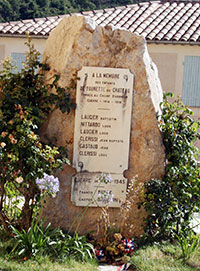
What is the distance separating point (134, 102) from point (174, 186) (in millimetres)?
1091

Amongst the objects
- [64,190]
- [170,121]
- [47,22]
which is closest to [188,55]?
[47,22]

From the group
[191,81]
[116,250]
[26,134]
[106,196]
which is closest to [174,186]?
[106,196]

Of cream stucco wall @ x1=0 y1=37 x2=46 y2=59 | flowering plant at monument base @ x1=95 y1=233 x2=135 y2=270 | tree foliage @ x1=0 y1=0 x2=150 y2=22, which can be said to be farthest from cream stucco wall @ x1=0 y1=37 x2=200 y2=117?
tree foliage @ x1=0 y1=0 x2=150 y2=22

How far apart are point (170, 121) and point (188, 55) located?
7299 mm

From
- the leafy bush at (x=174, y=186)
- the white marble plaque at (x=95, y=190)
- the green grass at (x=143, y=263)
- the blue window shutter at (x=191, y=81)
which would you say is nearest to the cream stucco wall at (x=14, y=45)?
the blue window shutter at (x=191, y=81)

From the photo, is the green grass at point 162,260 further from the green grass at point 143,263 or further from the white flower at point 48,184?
the white flower at point 48,184

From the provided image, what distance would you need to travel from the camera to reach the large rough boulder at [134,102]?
5473 mm

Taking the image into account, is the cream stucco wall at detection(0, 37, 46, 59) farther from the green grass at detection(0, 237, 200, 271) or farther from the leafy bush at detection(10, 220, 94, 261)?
the green grass at detection(0, 237, 200, 271)

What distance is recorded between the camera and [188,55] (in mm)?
12625

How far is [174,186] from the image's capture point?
560 centimetres

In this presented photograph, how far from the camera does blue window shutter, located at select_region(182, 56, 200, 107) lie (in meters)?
12.7

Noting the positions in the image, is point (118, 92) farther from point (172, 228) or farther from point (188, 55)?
point (188, 55)

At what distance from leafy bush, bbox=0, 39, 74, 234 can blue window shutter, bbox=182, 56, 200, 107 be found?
7645 millimetres

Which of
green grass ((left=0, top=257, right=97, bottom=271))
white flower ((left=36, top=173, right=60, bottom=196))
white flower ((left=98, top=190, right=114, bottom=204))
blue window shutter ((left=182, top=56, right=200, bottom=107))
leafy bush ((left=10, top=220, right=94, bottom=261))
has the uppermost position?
blue window shutter ((left=182, top=56, right=200, bottom=107))
